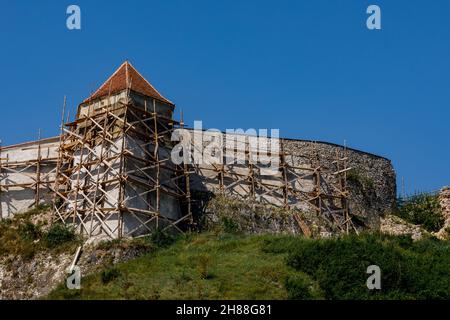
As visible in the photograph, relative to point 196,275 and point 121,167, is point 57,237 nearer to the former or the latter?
point 121,167

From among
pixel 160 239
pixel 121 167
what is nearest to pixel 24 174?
pixel 121 167

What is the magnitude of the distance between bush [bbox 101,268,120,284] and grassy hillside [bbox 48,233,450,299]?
33 mm

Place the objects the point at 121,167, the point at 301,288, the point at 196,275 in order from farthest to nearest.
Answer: the point at 121,167, the point at 196,275, the point at 301,288

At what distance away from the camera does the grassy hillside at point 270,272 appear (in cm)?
2909

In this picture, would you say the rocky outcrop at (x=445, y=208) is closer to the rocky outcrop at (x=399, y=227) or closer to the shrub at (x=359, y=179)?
the rocky outcrop at (x=399, y=227)

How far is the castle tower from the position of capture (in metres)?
34.6

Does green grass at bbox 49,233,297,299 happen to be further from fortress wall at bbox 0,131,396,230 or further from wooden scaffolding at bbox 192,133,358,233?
wooden scaffolding at bbox 192,133,358,233

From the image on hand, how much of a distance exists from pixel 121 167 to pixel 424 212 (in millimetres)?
16330

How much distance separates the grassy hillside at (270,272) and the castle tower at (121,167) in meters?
1.98

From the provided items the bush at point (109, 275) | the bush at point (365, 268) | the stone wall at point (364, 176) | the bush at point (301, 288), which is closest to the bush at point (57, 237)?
the bush at point (109, 275)

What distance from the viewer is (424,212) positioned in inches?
1727

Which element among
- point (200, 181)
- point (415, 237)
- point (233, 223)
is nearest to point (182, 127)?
point (200, 181)

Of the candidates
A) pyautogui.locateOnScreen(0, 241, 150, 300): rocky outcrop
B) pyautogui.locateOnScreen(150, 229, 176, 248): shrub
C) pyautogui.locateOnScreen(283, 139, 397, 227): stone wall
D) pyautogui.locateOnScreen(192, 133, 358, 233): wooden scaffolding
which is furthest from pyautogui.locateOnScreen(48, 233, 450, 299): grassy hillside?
pyautogui.locateOnScreen(283, 139, 397, 227): stone wall

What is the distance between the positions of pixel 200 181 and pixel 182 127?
2.47 meters
